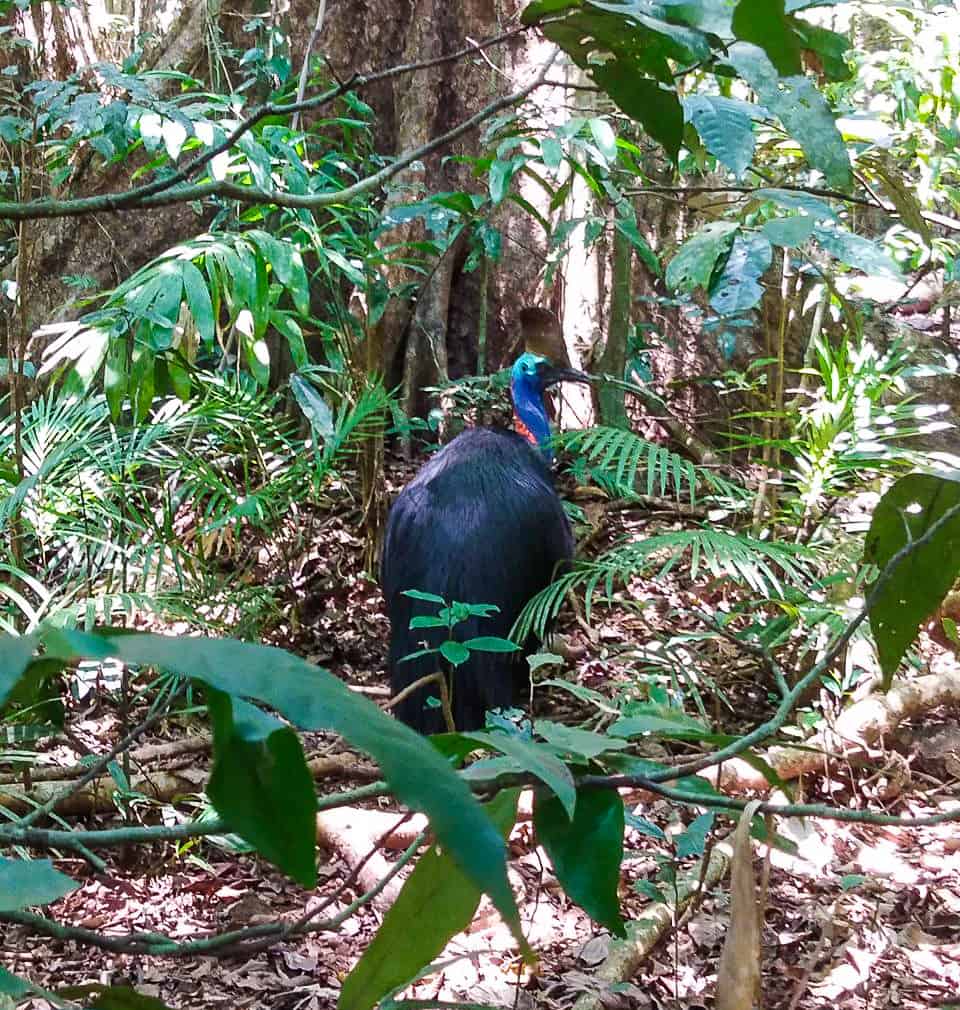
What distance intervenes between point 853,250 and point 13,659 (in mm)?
904

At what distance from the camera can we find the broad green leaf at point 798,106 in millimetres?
786

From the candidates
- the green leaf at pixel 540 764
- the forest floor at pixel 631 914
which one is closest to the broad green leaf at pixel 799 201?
the green leaf at pixel 540 764

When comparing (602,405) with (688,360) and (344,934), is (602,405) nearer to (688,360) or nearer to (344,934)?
(688,360)

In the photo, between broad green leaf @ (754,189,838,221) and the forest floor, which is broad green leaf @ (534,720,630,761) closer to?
broad green leaf @ (754,189,838,221)

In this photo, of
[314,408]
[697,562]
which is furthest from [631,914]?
[314,408]

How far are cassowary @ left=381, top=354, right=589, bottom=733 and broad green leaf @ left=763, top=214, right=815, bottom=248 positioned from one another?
2011mm

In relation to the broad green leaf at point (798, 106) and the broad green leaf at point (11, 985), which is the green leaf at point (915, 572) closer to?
the broad green leaf at point (798, 106)

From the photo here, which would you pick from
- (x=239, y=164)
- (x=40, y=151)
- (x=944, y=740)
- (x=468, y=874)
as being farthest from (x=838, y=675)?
(x=40, y=151)

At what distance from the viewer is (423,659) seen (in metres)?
2.89

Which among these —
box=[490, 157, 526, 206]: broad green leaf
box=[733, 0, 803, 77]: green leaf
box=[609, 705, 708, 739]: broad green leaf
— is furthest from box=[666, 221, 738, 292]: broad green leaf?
box=[490, 157, 526, 206]: broad green leaf

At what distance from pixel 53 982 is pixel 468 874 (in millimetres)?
2047

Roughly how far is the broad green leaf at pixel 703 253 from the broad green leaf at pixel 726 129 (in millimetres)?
203

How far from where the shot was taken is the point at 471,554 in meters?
3.03

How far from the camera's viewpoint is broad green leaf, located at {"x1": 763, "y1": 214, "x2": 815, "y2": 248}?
35.6 inches
